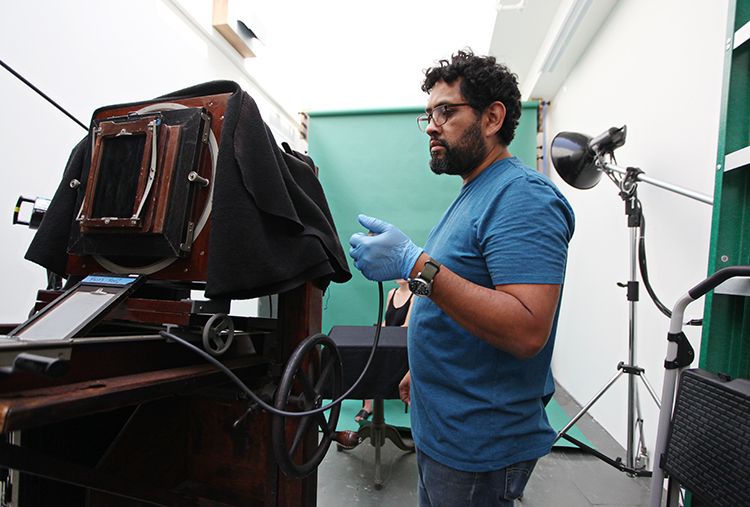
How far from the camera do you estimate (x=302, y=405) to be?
0.85 metres

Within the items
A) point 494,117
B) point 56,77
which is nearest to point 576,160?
point 494,117

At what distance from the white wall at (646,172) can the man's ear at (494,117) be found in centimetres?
109

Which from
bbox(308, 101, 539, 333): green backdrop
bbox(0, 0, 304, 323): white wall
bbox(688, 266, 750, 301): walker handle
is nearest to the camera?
bbox(688, 266, 750, 301): walker handle

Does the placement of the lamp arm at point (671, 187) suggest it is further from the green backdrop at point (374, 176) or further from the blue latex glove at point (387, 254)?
the green backdrop at point (374, 176)

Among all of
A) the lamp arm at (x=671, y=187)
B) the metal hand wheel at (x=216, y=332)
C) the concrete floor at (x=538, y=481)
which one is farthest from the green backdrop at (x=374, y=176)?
the metal hand wheel at (x=216, y=332)

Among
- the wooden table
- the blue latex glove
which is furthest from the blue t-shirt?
the wooden table

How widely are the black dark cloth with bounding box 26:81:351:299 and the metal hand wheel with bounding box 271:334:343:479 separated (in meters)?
0.17

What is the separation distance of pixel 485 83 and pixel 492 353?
69cm

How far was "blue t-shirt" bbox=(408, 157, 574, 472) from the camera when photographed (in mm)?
758

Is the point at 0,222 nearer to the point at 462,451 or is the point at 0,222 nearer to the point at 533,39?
the point at 462,451

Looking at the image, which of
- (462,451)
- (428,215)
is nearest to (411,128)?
(428,215)

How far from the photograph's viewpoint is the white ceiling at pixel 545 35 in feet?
8.11

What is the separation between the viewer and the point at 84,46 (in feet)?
5.92

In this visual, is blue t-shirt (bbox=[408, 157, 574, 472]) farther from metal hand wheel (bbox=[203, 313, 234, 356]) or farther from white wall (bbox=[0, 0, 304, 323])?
white wall (bbox=[0, 0, 304, 323])
